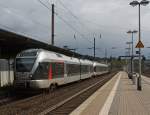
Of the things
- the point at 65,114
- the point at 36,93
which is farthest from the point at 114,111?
the point at 36,93

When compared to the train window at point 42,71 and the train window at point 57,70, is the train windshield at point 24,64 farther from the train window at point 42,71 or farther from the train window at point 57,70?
the train window at point 57,70

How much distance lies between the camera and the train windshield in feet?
73.8

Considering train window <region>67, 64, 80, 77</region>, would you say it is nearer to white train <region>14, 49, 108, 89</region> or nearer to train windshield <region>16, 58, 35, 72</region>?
white train <region>14, 49, 108, 89</region>

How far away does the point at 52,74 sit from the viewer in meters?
24.9

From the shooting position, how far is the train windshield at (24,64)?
22497mm

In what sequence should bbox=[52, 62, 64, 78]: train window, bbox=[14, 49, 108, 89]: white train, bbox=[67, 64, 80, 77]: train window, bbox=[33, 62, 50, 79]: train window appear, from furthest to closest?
bbox=[67, 64, 80, 77]: train window → bbox=[52, 62, 64, 78]: train window → bbox=[33, 62, 50, 79]: train window → bbox=[14, 49, 108, 89]: white train

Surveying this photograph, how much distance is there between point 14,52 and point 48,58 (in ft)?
26.8

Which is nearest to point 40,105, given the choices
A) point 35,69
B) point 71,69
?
point 35,69

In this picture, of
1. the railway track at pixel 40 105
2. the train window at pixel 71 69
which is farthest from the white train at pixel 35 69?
the train window at pixel 71 69

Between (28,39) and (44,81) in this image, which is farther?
(28,39)

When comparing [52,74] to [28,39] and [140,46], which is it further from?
[140,46]

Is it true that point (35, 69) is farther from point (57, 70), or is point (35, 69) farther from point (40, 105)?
point (40, 105)

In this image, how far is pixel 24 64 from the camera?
2275cm

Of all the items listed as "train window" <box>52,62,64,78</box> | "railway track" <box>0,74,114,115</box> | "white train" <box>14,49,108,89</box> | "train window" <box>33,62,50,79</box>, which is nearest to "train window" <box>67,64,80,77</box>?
"train window" <box>52,62,64,78</box>
